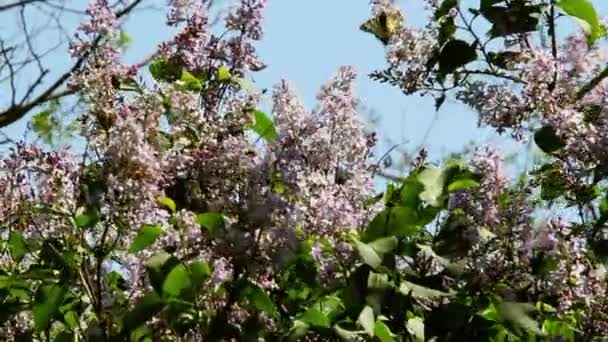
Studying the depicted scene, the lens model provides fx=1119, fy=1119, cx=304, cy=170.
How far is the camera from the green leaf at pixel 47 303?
1501 millimetres

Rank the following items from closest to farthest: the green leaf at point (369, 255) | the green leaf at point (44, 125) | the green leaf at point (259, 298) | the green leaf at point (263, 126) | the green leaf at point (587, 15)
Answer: the green leaf at point (369, 255), the green leaf at point (259, 298), the green leaf at point (263, 126), the green leaf at point (587, 15), the green leaf at point (44, 125)

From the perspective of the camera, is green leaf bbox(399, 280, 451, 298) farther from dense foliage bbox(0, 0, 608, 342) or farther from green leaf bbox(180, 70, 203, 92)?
green leaf bbox(180, 70, 203, 92)

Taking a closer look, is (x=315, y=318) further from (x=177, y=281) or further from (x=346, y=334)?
(x=177, y=281)

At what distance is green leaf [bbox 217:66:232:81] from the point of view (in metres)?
1.69

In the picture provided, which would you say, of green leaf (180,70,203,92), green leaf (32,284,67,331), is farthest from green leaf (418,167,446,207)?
green leaf (32,284,67,331)

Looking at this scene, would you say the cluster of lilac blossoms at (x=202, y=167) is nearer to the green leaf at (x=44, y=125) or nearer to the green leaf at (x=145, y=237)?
the green leaf at (x=145, y=237)

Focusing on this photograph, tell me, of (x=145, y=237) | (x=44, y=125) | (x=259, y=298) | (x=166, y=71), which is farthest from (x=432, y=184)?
(x=44, y=125)

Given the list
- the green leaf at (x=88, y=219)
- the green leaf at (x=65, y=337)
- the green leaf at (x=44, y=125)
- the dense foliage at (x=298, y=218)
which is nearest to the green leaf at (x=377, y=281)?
the dense foliage at (x=298, y=218)

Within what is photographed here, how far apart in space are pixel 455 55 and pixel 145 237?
23.2 inches

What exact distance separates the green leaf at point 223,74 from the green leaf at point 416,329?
0.47 m

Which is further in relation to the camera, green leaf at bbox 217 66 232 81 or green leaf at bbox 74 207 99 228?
green leaf at bbox 217 66 232 81

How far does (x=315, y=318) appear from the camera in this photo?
4.75ft

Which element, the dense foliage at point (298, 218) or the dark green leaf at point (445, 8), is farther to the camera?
the dark green leaf at point (445, 8)

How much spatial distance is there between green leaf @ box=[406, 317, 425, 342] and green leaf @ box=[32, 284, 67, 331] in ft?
1.53
